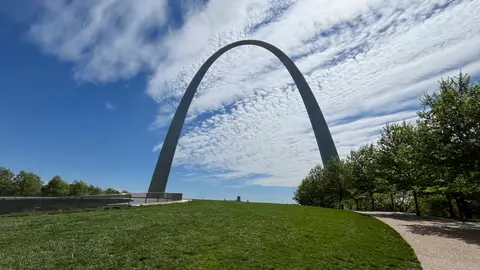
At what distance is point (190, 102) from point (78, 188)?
51074mm

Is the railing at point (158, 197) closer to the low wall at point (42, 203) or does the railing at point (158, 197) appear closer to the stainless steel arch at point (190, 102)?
the low wall at point (42, 203)

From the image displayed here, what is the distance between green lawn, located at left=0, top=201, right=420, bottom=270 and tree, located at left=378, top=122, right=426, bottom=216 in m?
15.4

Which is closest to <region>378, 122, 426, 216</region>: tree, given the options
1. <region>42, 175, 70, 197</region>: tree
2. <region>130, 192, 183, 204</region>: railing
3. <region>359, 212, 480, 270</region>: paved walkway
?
<region>359, 212, 480, 270</region>: paved walkway

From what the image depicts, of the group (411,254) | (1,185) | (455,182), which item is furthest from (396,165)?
(1,185)

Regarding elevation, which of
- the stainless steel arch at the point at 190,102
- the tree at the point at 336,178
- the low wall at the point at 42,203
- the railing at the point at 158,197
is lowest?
the low wall at the point at 42,203

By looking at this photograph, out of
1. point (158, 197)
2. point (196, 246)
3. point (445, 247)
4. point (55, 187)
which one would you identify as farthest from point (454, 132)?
point (55, 187)

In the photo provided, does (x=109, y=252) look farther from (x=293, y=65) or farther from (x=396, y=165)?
(x=293, y=65)

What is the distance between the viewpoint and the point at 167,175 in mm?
52750

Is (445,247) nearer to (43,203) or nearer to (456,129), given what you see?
(456,129)

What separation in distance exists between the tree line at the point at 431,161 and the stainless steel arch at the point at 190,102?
16.1ft

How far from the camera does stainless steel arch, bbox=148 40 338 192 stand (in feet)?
171

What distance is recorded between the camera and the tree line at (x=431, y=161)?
1869 cm

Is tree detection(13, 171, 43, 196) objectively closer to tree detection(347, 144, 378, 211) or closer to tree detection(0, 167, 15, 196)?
tree detection(0, 167, 15, 196)

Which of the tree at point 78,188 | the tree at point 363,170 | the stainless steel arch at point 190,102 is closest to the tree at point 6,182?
the tree at point 78,188
